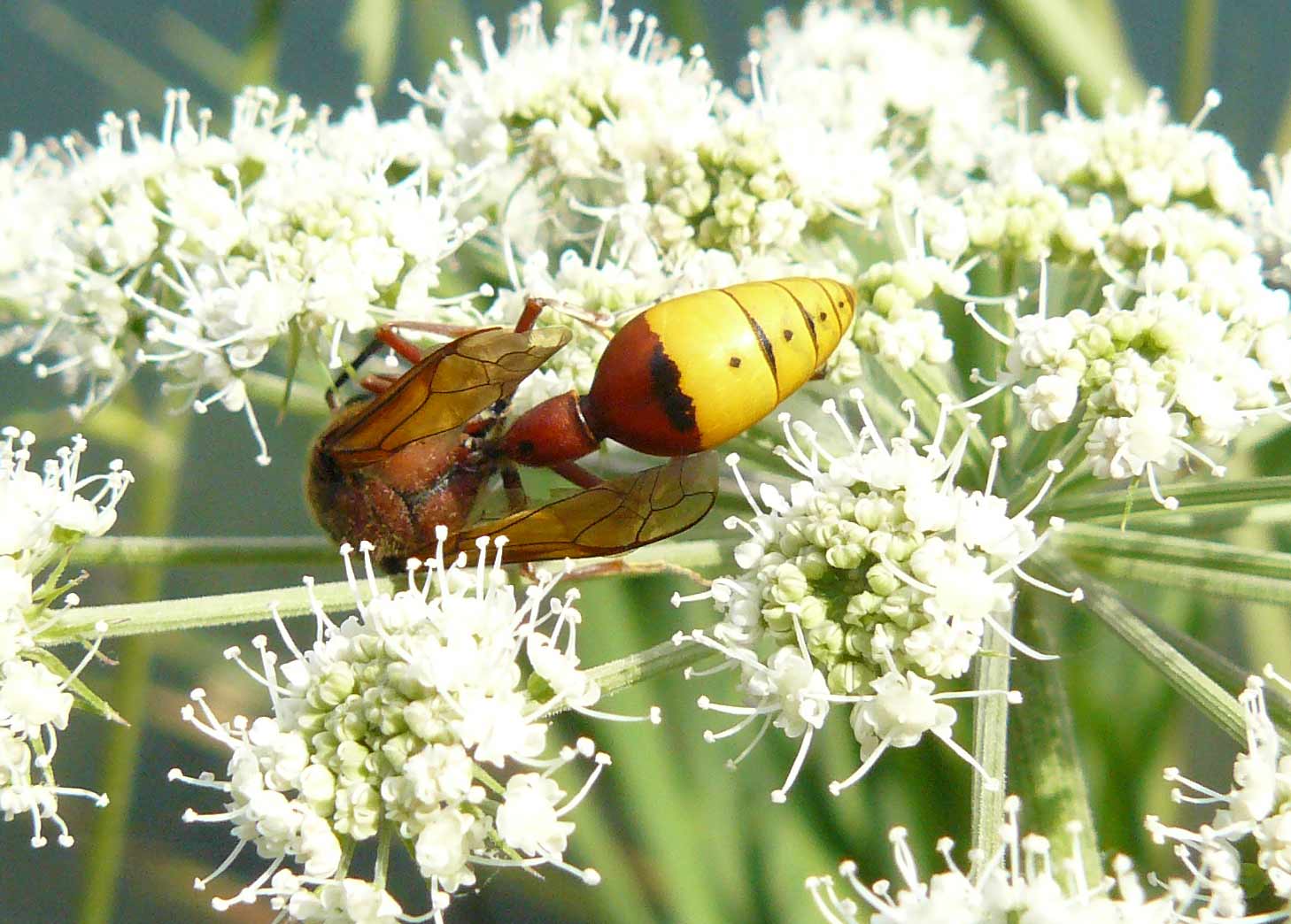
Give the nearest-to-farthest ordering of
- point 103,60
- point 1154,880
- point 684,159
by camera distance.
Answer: point 1154,880
point 684,159
point 103,60

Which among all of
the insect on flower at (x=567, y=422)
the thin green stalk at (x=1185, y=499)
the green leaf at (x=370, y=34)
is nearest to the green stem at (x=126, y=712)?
the green leaf at (x=370, y=34)

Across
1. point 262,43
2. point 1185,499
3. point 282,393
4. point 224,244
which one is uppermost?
point 262,43

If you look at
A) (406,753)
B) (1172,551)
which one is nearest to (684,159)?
(1172,551)

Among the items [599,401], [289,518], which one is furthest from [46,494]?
[289,518]

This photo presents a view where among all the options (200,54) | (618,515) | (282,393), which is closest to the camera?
(618,515)

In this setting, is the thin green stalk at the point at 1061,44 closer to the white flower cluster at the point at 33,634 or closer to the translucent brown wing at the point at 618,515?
the translucent brown wing at the point at 618,515

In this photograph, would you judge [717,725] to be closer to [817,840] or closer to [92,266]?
[817,840]

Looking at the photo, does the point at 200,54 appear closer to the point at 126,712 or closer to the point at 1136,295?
the point at 126,712

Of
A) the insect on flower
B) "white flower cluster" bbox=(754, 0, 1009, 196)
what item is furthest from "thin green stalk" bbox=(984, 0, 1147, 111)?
the insect on flower
